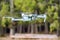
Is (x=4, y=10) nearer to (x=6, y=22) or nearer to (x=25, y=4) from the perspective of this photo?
(x=6, y=22)

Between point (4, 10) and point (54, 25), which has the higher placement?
point (4, 10)

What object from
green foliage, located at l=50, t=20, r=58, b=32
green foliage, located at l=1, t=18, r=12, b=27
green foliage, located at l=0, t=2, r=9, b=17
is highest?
green foliage, located at l=0, t=2, r=9, b=17

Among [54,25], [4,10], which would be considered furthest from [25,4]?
[54,25]

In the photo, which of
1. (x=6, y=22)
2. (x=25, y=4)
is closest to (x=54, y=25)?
(x=25, y=4)

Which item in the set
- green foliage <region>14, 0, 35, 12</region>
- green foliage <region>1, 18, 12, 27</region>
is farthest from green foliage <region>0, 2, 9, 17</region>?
green foliage <region>14, 0, 35, 12</region>

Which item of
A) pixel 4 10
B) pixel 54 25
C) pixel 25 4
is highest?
pixel 25 4

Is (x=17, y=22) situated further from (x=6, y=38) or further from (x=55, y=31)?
(x=55, y=31)

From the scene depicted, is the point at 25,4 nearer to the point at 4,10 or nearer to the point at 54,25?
the point at 4,10

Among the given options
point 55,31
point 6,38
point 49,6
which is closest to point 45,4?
point 49,6

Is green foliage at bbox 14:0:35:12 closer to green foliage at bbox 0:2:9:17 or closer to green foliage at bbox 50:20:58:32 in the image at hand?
green foliage at bbox 0:2:9:17

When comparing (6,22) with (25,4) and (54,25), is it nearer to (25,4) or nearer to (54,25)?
(25,4)

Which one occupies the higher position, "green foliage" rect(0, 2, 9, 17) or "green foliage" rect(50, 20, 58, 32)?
"green foliage" rect(0, 2, 9, 17)
